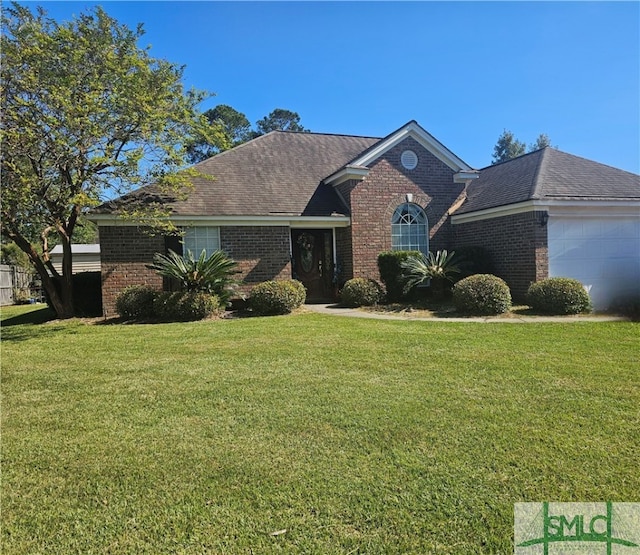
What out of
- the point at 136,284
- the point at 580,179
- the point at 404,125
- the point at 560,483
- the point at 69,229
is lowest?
the point at 560,483

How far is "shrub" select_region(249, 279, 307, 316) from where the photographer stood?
1176cm

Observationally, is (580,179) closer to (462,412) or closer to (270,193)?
(270,193)

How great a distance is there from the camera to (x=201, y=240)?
13695mm

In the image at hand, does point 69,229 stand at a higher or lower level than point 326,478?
higher

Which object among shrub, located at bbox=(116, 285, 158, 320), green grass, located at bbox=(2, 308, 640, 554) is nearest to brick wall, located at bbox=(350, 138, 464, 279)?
shrub, located at bbox=(116, 285, 158, 320)

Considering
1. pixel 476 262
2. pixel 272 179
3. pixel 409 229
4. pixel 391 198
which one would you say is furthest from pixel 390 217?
pixel 272 179

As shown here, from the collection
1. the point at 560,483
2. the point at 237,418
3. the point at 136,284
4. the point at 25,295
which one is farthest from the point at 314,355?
the point at 25,295

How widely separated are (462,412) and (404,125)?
12.8 m

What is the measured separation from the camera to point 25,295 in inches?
955

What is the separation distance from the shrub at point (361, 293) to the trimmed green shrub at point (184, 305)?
4.13 m

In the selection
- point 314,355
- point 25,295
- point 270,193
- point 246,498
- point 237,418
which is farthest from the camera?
point 25,295

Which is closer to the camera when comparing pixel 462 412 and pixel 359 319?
pixel 462 412

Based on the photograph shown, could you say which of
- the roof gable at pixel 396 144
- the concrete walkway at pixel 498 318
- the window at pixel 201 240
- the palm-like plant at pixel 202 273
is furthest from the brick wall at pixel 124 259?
the roof gable at pixel 396 144

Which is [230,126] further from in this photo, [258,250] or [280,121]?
[258,250]
